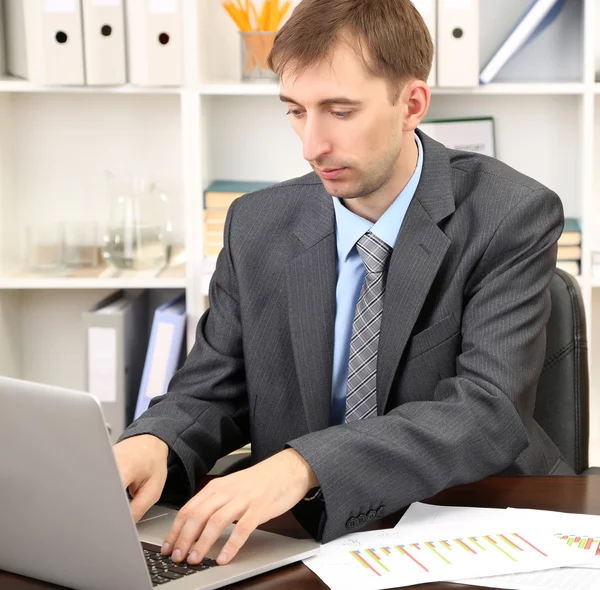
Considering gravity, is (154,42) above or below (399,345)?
above

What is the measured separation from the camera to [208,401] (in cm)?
142

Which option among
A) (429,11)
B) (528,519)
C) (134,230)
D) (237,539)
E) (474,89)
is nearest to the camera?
(237,539)

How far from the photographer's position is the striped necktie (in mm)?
1385

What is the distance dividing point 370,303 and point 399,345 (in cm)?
8

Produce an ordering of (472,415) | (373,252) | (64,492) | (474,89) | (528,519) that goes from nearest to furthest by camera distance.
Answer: (64,492), (528,519), (472,415), (373,252), (474,89)

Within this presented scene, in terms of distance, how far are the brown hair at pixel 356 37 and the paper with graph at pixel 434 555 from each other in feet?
2.12

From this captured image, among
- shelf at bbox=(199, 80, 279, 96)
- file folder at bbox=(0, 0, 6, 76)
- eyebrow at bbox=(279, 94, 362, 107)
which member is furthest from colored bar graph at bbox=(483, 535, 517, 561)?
file folder at bbox=(0, 0, 6, 76)


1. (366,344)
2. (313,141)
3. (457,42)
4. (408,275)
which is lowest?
(366,344)

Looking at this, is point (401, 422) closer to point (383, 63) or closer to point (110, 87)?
point (383, 63)

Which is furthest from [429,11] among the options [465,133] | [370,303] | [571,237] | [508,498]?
[508,498]

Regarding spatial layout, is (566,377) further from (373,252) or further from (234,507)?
(234,507)

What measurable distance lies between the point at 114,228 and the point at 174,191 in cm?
27

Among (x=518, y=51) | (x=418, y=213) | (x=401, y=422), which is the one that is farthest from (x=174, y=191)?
(x=401, y=422)

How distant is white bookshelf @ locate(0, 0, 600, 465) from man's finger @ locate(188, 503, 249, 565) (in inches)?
61.8
